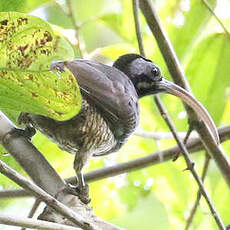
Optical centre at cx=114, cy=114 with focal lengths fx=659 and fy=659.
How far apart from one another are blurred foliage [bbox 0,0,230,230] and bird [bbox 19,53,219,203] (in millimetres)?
226

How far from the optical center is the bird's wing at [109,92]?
2.74 metres

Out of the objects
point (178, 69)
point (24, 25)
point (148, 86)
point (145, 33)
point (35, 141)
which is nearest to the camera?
point (24, 25)

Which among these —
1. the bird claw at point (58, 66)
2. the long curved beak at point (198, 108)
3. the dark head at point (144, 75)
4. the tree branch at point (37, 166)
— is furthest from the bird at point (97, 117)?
the bird claw at point (58, 66)

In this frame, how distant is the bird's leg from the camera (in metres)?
2.41

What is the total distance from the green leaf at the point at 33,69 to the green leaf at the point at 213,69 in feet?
5.09

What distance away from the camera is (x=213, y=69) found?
334 cm

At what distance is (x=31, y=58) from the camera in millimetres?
1826

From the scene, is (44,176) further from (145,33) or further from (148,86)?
(145,33)

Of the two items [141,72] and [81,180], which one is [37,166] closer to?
[81,180]

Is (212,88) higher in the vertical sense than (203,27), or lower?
lower

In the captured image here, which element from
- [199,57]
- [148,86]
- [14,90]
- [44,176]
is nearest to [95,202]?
[148,86]

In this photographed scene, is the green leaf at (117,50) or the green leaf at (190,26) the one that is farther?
the green leaf at (117,50)

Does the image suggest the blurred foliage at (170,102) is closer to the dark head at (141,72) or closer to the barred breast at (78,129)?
the dark head at (141,72)

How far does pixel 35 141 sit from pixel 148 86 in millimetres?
676
